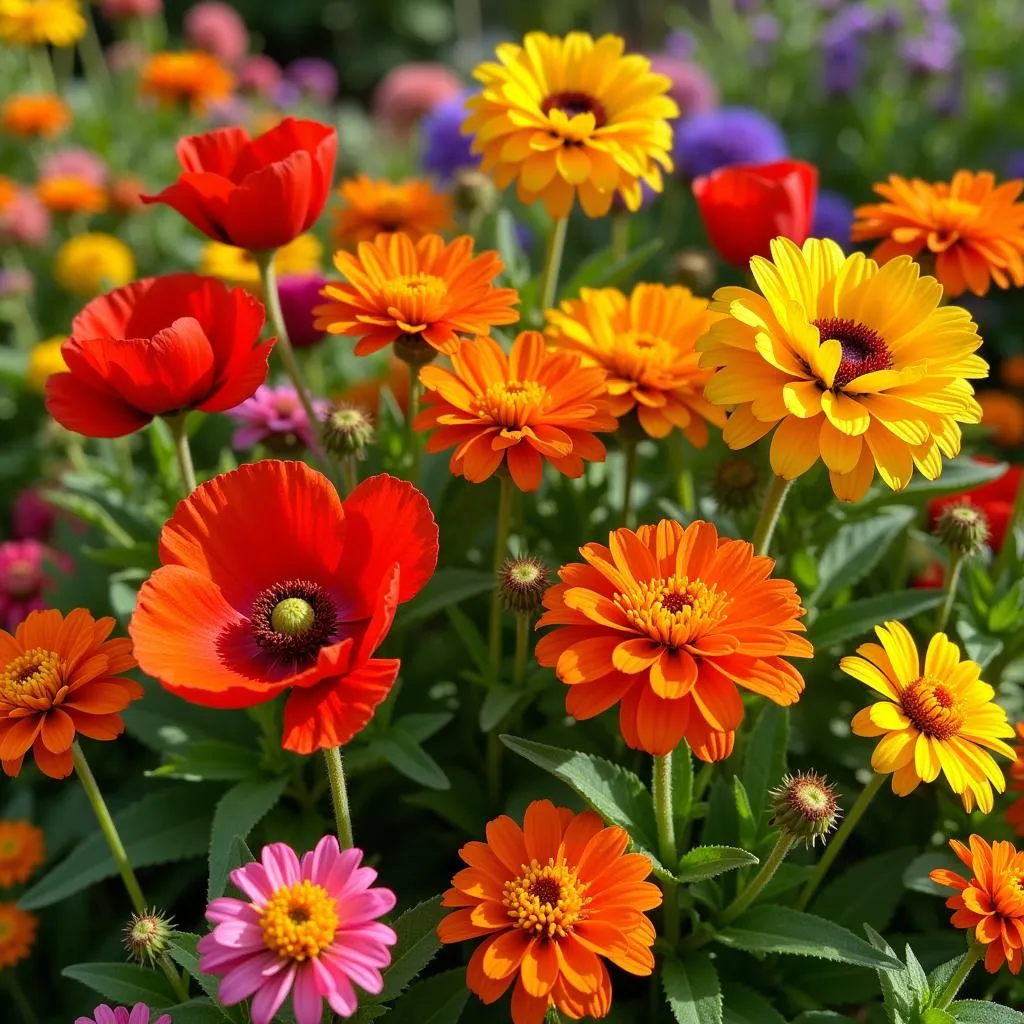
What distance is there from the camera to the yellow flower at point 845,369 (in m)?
1.00

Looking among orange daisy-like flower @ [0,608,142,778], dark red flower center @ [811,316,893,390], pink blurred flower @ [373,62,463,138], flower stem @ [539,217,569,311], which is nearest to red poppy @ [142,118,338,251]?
flower stem @ [539,217,569,311]

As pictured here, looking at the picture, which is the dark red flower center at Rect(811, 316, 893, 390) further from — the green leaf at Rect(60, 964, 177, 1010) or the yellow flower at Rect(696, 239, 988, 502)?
the green leaf at Rect(60, 964, 177, 1010)

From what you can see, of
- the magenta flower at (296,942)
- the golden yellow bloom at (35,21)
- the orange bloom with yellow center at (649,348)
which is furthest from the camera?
the golden yellow bloom at (35,21)

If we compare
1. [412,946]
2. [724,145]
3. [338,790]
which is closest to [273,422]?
[338,790]

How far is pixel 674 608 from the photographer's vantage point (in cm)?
98

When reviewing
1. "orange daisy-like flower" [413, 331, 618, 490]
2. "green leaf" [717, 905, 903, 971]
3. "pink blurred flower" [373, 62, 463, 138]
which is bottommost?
"pink blurred flower" [373, 62, 463, 138]

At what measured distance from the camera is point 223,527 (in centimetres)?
107

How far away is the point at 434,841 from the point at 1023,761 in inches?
31.9

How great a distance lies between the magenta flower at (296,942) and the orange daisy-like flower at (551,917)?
12 cm

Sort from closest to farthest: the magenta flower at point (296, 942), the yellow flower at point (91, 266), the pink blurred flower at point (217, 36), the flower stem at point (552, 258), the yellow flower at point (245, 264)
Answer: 1. the magenta flower at point (296, 942)
2. the flower stem at point (552, 258)
3. the yellow flower at point (245, 264)
4. the yellow flower at point (91, 266)
5. the pink blurred flower at point (217, 36)

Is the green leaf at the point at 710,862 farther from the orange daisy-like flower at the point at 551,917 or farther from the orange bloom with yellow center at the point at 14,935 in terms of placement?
the orange bloom with yellow center at the point at 14,935

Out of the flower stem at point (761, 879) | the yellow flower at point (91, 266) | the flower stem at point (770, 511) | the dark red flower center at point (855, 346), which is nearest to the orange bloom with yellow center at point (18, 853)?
the flower stem at point (761, 879)

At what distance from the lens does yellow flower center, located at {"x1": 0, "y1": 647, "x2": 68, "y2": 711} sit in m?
1.02

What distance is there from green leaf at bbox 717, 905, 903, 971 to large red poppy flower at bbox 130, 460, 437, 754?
51cm
